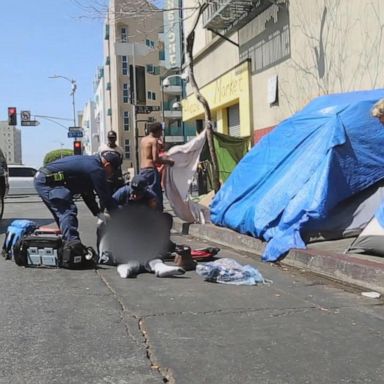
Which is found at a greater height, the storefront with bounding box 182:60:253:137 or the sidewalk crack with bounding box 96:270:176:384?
the storefront with bounding box 182:60:253:137

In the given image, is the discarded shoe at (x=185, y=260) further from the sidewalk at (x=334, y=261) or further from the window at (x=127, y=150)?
the window at (x=127, y=150)

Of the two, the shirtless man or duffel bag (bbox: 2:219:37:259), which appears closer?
duffel bag (bbox: 2:219:37:259)

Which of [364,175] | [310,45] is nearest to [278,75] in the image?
[310,45]

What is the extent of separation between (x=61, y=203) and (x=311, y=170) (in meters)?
3.44

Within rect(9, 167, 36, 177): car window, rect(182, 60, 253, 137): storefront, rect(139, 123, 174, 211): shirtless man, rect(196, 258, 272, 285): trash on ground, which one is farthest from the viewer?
rect(9, 167, 36, 177): car window

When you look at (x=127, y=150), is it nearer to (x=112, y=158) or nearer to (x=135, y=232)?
(x=112, y=158)

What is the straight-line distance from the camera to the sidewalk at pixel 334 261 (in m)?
6.21

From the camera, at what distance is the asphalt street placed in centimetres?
379

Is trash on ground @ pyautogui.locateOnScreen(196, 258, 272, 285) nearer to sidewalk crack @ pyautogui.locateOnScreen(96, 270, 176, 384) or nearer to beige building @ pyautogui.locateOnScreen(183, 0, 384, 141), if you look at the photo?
sidewalk crack @ pyautogui.locateOnScreen(96, 270, 176, 384)

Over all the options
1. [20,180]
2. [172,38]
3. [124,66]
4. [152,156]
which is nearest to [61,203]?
[152,156]

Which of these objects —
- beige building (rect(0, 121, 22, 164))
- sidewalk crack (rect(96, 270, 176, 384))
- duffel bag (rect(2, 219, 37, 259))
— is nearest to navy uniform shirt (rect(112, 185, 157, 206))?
duffel bag (rect(2, 219, 37, 259))

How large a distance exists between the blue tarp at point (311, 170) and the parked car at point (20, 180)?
19.8m

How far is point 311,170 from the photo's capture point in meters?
8.28

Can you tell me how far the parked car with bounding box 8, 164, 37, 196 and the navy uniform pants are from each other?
20.5m
